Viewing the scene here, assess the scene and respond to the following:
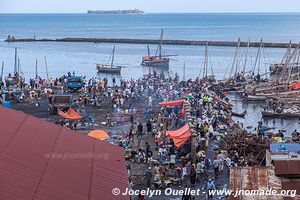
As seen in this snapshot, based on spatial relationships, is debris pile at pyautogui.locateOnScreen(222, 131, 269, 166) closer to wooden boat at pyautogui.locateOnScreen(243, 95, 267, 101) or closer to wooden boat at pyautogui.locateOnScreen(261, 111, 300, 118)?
wooden boat at pyautogui.locateOnScreen(261, 111, 300, 118)

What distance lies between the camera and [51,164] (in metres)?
12.6

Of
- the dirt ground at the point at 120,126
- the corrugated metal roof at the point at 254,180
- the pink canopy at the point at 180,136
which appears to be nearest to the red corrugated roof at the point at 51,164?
the corrugated metal roof at the point at 254,180

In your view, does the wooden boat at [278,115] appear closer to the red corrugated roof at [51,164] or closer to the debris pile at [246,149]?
the debris pile at [246,149]

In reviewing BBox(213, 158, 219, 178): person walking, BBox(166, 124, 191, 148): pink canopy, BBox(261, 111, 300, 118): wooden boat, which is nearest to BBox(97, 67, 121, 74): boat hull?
BBox(261, 111, 300, 118): wooden boat

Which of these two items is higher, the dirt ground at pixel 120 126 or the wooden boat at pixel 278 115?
the dirt ground at pixel 120 126

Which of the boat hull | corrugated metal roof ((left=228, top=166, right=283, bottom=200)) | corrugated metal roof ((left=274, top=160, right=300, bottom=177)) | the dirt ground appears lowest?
the boat hull

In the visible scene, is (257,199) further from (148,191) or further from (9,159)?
(148,191)

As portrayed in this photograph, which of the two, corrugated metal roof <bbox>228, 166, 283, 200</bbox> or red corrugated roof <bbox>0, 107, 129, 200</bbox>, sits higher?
red corrugated roof <bbox>0, 107, 129, 200</bbox>

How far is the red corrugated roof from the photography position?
37.6 ft

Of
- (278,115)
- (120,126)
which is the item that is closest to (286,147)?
(120,126)

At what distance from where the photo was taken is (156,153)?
87.5 ft

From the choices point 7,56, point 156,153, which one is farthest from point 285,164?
point 7,56

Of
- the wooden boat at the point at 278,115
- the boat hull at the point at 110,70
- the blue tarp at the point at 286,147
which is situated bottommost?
the boat hull at the point at 110,70

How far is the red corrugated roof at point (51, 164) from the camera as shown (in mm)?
11469
